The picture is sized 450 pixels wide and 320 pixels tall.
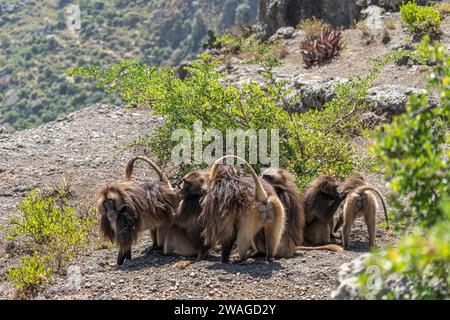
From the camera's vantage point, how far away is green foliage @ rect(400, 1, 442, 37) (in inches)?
611

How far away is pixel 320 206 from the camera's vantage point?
26.5 feet

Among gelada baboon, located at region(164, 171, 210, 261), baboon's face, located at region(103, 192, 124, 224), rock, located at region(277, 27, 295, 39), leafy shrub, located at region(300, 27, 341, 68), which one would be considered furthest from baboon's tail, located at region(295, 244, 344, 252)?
rock, located at region(277, 27, 295, 39)

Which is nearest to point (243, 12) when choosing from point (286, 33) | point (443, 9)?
point (286, 33)

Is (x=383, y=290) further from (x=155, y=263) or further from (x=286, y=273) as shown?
(x=155, y=263)

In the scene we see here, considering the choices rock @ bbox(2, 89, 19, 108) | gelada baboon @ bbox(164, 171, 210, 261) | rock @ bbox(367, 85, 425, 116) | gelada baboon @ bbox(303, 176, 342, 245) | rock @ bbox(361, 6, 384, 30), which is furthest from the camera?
rock @ bbox(2, 89, 19, 108)

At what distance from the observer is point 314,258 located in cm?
724

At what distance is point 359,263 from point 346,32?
15934 mm

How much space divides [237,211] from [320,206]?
64.0 inches

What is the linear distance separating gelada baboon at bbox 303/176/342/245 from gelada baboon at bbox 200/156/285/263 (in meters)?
1.08

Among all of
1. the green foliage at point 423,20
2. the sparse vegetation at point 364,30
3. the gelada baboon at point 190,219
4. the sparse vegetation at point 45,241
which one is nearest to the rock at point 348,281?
the gelada baboon at point 190,219

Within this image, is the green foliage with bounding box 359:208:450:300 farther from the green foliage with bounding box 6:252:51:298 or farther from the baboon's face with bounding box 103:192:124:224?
the green foliage with bounding box 6:252:51:298

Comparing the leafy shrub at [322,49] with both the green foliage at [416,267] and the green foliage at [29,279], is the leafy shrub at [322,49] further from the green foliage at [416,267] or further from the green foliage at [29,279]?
the green foliage at [416,267]

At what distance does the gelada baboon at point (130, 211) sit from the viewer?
718 centimetres
